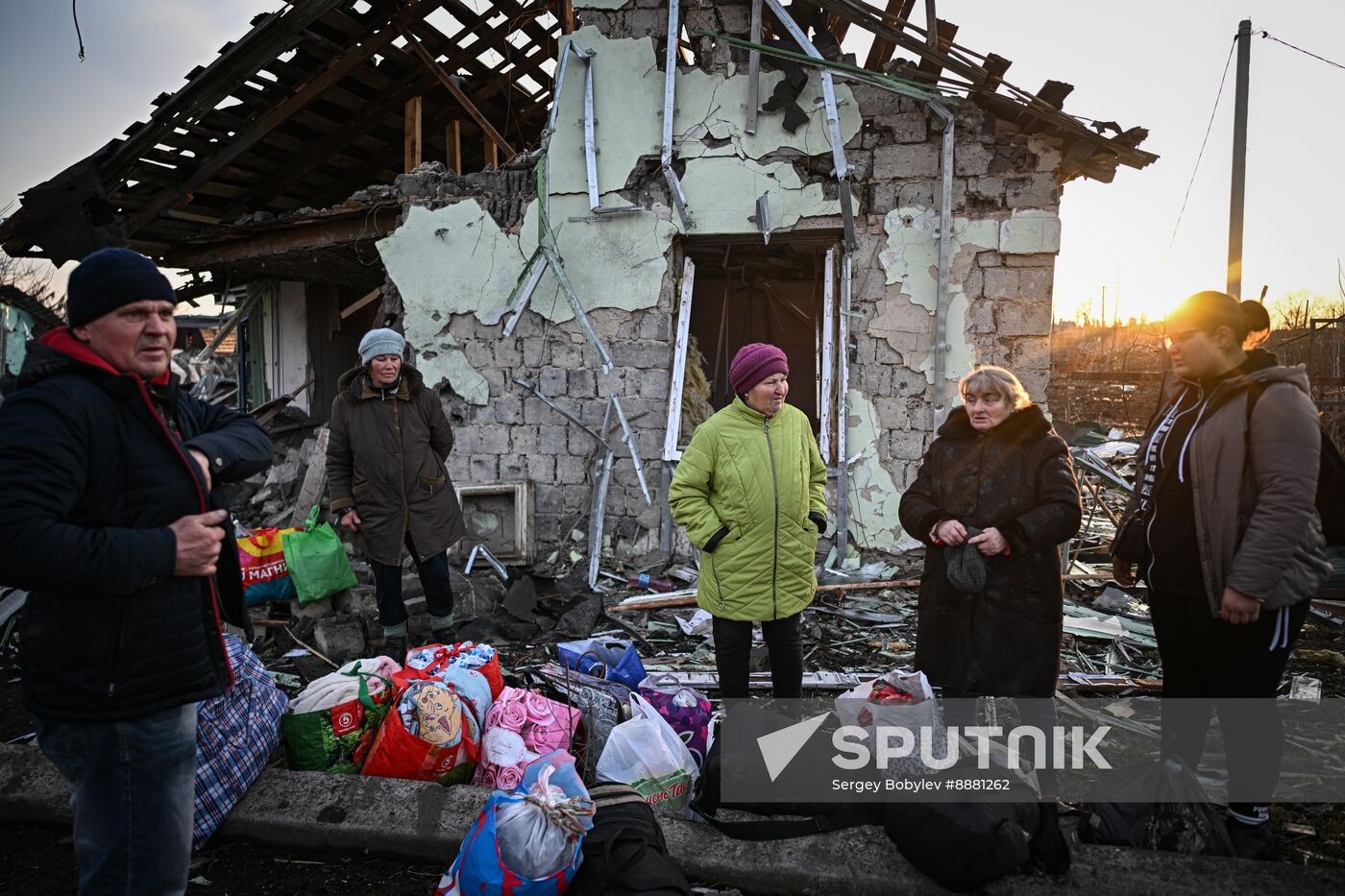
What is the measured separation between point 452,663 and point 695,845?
130 centimetres

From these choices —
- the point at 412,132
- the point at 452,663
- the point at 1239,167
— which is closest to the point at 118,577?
the point at 452,663

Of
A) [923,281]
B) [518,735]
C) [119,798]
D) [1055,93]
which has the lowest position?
[518,735]

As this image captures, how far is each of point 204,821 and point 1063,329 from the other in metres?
36.1

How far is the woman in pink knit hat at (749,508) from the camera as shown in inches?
121

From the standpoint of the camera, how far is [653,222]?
603cm

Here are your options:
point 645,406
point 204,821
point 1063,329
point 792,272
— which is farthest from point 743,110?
point 1063,329

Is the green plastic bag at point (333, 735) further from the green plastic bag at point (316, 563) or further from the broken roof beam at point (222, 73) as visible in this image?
the broken roof beam at point (222, 73)

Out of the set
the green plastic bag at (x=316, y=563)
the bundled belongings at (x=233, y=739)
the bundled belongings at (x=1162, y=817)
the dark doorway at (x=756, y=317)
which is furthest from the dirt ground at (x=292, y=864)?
the dark doorway at (x=756, y=317)

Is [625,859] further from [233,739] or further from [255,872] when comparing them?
[233,739]

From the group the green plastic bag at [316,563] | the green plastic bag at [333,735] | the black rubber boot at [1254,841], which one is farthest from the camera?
the green plastic bag at [316,563]

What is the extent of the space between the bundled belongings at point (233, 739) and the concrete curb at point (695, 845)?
0.08m

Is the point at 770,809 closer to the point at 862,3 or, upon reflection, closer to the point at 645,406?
the point at 645,406

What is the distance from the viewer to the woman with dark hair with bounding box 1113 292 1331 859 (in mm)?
2219

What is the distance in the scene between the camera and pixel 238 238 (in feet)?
23.7
